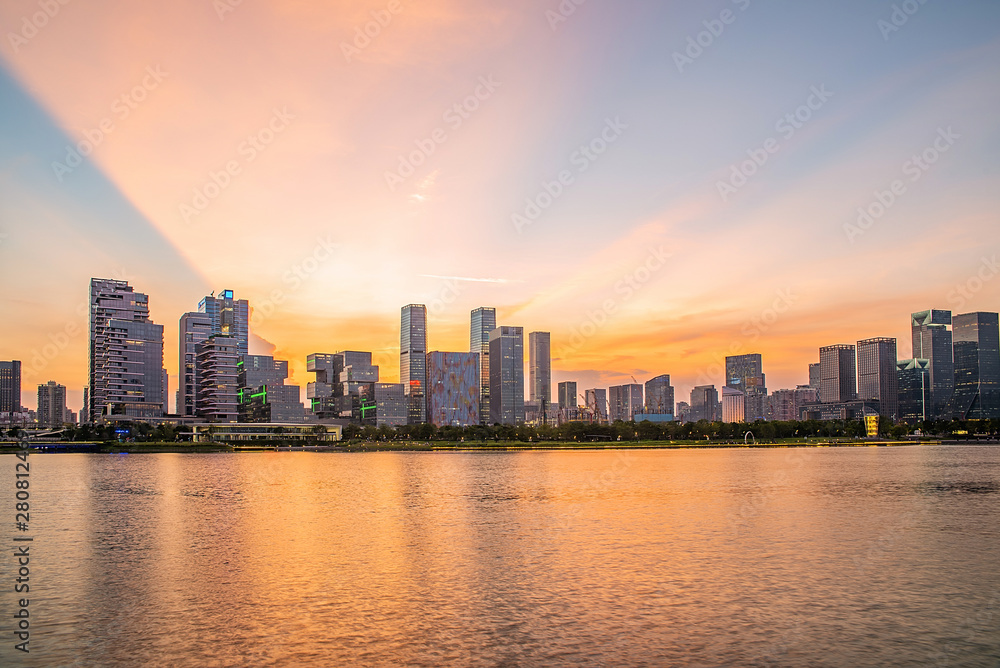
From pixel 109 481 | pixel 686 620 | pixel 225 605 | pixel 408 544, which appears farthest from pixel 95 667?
pixel 109 481

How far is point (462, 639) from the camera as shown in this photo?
27.5m

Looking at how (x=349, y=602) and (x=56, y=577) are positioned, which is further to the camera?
(x=56, y=577)

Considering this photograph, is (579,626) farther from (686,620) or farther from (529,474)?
(529,474)

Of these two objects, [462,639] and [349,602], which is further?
[349,602]

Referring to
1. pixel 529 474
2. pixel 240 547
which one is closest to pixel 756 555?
pixel 240 547

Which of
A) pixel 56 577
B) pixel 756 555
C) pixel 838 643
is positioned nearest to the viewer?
→ pixel 838 643

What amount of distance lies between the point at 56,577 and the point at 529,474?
8684 cm

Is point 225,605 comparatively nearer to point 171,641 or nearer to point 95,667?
point 171,641

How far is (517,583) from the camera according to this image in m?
36.3

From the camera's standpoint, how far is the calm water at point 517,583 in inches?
1035

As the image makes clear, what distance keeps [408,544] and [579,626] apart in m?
21.2

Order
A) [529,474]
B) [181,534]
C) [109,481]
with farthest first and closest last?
[529,474] → [109,481] → [181,534]

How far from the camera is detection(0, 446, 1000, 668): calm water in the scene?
2630 cm

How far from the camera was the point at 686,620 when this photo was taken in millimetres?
29625
